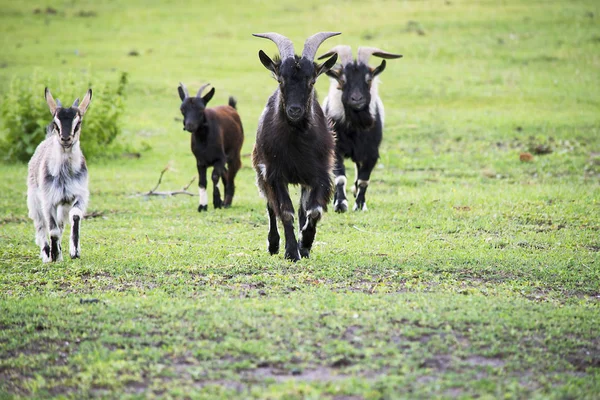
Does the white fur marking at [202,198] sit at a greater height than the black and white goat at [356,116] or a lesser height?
lesser

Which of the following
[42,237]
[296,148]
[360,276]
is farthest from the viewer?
[42,237]

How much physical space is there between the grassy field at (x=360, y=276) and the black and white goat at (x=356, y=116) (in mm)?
841

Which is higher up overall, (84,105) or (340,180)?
(84,105)

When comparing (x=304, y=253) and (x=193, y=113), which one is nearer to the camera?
(x=304, y=253)

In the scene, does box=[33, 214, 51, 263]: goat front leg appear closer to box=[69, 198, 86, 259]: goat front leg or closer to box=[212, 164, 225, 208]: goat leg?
box=[69, 198, 86, 259]: goat front leg

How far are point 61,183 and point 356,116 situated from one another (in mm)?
5899

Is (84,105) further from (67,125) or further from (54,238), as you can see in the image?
(54,238)

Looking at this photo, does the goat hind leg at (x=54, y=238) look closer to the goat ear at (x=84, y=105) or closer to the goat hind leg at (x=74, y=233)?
the goat hind leg at (x=74, y=233)

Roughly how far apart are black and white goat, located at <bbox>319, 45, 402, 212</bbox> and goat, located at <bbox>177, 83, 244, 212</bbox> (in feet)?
6.47

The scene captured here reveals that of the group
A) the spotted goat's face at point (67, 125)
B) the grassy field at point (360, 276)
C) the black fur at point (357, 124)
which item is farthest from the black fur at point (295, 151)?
the black fur at point (357, 124)

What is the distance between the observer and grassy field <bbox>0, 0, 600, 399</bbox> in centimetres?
545

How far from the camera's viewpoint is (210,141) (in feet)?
47.4

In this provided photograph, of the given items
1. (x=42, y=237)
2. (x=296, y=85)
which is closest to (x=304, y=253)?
(x=296, y=85)

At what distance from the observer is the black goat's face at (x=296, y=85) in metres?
8.72
